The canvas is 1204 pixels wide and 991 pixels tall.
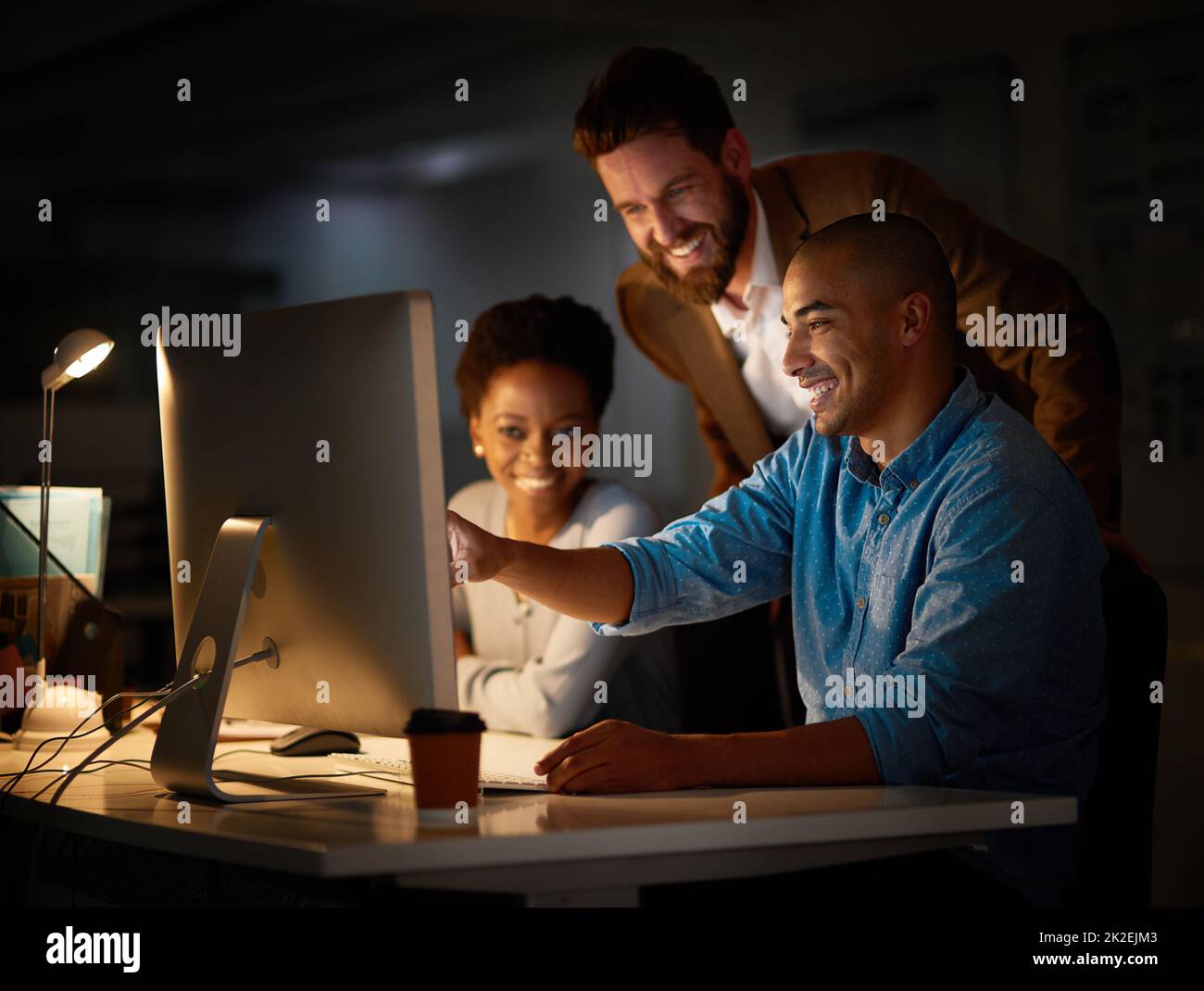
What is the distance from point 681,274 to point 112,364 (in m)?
2.18

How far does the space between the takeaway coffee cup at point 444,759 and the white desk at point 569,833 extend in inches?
1.1

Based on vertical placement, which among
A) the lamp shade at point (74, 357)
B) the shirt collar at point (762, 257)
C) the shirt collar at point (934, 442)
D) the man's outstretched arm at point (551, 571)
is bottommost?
the man's outstretched arm at point (551, 571)

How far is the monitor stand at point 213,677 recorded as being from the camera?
1.30m

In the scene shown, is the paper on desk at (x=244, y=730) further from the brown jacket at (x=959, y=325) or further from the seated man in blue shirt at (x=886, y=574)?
the brown jacket at (x=959, y=325)

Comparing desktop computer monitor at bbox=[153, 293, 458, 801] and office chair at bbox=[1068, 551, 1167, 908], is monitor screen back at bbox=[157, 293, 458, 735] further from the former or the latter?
office chair at bbox=[1068, 551, 1167, 908]

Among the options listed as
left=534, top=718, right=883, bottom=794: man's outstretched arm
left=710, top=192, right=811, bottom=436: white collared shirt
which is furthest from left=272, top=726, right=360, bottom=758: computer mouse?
left=710, top=192, right=811, bottom=436: white collared shirt

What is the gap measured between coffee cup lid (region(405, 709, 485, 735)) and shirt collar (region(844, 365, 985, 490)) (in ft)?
2.13

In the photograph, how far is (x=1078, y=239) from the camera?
8.91 feet

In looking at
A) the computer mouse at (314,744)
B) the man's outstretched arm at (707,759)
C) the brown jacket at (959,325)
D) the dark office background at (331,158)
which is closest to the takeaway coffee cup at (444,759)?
the man's outstretched arm at (707,759)

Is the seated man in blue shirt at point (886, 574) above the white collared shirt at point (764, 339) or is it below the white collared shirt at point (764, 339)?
below

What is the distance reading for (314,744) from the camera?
174 cm

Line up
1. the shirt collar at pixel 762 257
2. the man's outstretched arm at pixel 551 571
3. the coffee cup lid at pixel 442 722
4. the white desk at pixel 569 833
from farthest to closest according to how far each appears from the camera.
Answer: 1. the shirt collar at pixel 762 257
2. the man's outstretched arm at pixel 551 571
3. the coffee cup lid at pixel 442 722
4. the white desk at pixel 569 833

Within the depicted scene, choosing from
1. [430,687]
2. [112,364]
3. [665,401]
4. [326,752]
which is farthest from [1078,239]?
[112,364]

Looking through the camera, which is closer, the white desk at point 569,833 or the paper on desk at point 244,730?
the white desk at point 569,833
